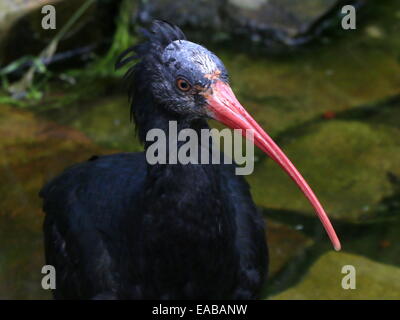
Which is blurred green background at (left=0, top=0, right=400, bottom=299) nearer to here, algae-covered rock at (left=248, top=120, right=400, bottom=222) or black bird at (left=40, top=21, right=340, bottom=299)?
algae-covered rock at (left=248, top=120, right=400, bottom=222)

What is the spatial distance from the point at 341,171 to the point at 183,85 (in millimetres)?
2605

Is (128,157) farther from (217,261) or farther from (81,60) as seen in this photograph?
(81,60)

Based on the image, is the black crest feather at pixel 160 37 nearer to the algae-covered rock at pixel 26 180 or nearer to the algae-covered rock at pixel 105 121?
the algae-covered rock at pixel 26 180

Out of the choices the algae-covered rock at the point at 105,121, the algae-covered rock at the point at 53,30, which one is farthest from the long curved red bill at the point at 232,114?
the algae-covered rock at the point at 53,30

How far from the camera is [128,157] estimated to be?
437 centimetres

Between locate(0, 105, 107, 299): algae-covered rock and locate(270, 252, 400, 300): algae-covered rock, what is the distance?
1.67m

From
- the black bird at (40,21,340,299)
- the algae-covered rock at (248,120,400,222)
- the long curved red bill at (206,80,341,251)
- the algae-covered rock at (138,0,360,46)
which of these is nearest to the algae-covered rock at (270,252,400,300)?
the algae-covered rock at (248,120,400,222)

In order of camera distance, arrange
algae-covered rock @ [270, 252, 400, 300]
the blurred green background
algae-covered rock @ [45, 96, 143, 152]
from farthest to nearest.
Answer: algae-covered rock @ [45, 96, 143, 152] → the blurred green background → algae-covered rock @ [270, 252, 400, 300]

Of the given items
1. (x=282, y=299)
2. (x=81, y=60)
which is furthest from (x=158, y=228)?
(x=81, y=60)

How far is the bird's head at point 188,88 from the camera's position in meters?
3.29

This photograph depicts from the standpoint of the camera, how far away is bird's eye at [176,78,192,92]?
3.35 metres

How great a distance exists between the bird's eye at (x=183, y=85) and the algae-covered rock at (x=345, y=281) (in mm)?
1804

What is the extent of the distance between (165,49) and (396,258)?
2360 mm

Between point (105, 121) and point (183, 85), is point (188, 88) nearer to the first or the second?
point (183, 85)
